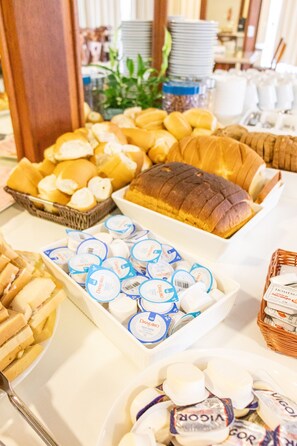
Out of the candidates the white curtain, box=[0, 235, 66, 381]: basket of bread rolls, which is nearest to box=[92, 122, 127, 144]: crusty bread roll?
box=[0, 235, 66, 381]: basket of bread rolls

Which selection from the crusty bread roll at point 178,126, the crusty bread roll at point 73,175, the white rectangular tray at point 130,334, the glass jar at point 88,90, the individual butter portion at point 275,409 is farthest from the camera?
the glass jar at point 88,90

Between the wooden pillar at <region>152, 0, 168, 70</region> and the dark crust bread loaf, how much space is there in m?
0.83

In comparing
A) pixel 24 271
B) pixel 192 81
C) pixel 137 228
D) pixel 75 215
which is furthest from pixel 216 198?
pixel 192 81

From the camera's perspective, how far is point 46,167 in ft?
2.92

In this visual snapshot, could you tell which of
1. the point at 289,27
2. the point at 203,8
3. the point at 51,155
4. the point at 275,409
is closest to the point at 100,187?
the point at 51,155

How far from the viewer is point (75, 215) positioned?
0.77m

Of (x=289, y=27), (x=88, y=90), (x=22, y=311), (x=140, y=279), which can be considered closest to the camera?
(x=22, y=311)

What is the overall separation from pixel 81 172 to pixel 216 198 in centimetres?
31

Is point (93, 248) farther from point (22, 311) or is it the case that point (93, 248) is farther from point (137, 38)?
point (137, 38)

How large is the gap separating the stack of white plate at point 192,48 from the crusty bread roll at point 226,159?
1.99ft

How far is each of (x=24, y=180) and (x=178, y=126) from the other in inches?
19.0

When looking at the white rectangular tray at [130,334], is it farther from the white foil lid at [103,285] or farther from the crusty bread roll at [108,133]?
the crusty bread roll at [108,133]

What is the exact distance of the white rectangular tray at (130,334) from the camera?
465 mm

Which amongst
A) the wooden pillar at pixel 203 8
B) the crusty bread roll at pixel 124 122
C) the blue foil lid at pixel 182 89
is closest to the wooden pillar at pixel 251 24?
the wooden pillar at pixel 203 8
